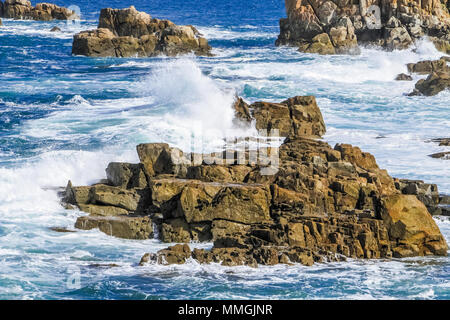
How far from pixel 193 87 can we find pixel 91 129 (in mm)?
6317

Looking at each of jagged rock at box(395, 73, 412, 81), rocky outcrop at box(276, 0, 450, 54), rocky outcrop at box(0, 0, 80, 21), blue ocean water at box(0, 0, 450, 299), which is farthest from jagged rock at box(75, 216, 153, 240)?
rocky outcrop at box(0, 0, 80, 21)

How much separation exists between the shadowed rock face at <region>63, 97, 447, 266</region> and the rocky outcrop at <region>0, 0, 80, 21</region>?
60.9m

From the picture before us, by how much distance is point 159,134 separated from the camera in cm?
2325

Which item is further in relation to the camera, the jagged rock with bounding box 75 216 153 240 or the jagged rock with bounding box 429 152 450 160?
the jagged rock with bounding box 429 152 450 160

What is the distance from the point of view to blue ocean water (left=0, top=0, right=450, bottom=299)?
1198 cm

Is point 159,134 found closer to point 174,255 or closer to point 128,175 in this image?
point 128,175

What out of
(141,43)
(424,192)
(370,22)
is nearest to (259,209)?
(424,192)

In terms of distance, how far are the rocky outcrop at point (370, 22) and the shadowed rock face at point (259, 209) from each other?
3494 cm

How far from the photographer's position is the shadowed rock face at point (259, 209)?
13.2 meters

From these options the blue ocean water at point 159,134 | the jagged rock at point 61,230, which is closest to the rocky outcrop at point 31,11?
the blue ocean water at point 159,134

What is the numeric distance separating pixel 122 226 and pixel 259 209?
2660 millimetres

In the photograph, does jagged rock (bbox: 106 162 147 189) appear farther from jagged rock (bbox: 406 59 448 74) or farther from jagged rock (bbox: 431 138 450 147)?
jagged rock (bbox: 406 59 448 74)

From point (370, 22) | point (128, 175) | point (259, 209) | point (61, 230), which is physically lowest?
point (61, 230)
